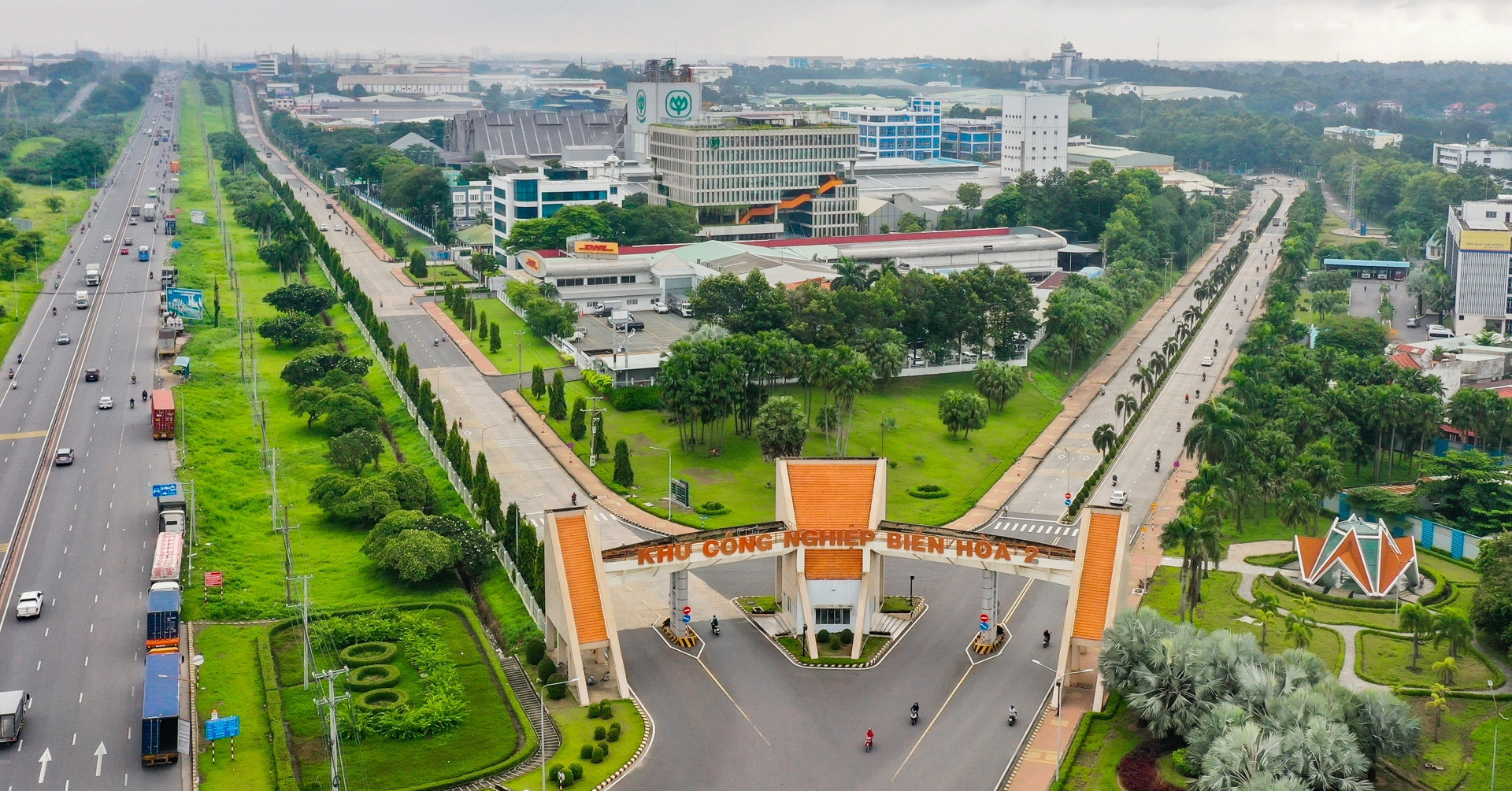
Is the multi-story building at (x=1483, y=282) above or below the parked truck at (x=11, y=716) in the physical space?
above

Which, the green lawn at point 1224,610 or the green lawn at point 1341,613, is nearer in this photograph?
the green lawn at point 1224,610

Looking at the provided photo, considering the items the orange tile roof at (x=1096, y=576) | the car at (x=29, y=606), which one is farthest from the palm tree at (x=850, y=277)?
the car at (x=29, y=606)

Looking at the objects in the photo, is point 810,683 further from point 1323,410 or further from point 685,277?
point 685,277

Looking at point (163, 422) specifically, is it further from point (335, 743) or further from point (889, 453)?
point (335, 743)

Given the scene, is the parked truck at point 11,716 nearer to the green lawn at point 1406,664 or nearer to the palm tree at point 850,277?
the green lawn at point 1406,664

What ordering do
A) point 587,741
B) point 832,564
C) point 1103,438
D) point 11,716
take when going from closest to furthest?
point 11,716 < point 587,741 < point 832,564 < point 1103,438

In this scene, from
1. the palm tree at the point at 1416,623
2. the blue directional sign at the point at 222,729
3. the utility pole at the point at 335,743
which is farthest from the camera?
the palm tree at the point at 1416,623

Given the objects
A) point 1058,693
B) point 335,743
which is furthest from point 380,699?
point 1058,693

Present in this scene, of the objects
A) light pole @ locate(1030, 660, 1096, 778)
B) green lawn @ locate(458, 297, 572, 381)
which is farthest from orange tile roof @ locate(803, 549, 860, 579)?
green lawn @ locate(458, 297, 572, 381)
